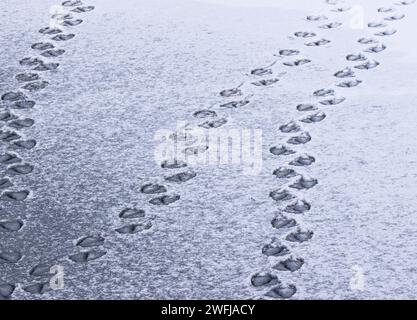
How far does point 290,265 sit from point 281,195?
29 cm

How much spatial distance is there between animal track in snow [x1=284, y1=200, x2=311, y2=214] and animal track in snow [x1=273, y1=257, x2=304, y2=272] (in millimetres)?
194

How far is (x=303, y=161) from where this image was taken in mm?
2355

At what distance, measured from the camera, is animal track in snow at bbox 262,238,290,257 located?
2.00 meters

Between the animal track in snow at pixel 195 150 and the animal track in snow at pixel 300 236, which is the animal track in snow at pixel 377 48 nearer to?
the animal track in snow at pixel 195 150

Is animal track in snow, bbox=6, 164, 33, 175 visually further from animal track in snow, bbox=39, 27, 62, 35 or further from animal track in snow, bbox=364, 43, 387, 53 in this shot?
animal track in snow, bbox=364, 43, 387, 53

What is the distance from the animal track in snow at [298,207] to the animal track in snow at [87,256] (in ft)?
1.44

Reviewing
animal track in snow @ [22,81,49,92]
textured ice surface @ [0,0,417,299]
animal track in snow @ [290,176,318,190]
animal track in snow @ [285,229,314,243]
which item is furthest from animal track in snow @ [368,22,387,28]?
animal track in snow @ [285,229,314,243]

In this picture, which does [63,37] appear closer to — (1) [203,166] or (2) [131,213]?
(1) [203,166]

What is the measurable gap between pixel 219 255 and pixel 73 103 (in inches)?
35.3

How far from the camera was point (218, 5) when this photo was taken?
332cm

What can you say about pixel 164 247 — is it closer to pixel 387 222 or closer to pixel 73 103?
pixel 387 222

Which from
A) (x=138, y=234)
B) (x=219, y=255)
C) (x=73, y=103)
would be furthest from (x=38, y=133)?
(x=219, y=255)

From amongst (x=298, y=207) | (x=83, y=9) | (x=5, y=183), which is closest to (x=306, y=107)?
(x=298, y=207)

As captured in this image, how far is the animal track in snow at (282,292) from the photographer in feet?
6.13
